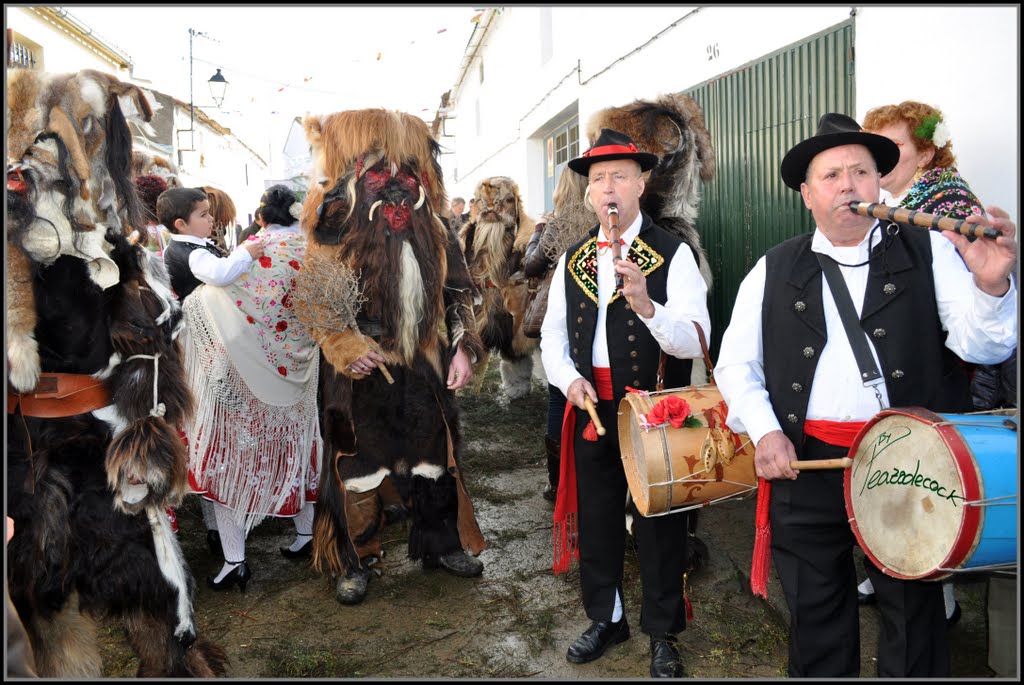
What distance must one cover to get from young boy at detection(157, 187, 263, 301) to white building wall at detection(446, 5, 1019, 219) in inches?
132

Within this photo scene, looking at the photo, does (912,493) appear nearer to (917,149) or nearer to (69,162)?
(917,149)

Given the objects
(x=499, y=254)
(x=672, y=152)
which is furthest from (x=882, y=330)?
(x=499, y=254)

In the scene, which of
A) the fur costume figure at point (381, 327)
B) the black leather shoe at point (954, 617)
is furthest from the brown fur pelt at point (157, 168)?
the black leather shoe at point (954, 617)

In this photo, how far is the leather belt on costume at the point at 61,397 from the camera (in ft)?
8.11

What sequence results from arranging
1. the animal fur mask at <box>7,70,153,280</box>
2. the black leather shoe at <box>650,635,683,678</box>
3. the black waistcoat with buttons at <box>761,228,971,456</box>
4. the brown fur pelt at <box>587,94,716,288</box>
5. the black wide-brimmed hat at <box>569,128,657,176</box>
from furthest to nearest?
the brown fur pelt at <box>587,94,716,288</box>
the black wide-brimmed hat at <box>569,128,657,176</box>
the black leather shoe at <box>650,635,683,678</box>
the animal fur mask at <box>7,70,153,280</box>
the black waistcoat with buttons at <box>761,228,971,456</box>

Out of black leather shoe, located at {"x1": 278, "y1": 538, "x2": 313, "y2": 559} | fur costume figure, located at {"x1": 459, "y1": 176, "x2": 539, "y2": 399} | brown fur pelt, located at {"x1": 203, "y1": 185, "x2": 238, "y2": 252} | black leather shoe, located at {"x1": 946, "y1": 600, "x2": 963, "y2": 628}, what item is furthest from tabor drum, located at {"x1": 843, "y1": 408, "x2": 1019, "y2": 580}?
fur costume figure, located at {"x1": 459, "y1": 176, "x2": 539, "y2": 399}

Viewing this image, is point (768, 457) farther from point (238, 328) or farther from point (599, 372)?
point (238, 328)

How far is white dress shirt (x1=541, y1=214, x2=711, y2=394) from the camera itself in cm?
272

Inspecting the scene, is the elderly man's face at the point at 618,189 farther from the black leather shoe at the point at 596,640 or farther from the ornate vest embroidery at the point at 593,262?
the black leather shoe at the point at 596,640

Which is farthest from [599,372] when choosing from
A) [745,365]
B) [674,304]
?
[745,365]

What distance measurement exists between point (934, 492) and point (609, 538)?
55.7 inches

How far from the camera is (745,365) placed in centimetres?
232

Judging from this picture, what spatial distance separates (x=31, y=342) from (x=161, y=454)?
54 cm

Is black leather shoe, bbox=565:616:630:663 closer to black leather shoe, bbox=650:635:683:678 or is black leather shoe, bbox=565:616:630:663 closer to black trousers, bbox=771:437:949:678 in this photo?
black leather shoe, bbox=650:635:683:678
